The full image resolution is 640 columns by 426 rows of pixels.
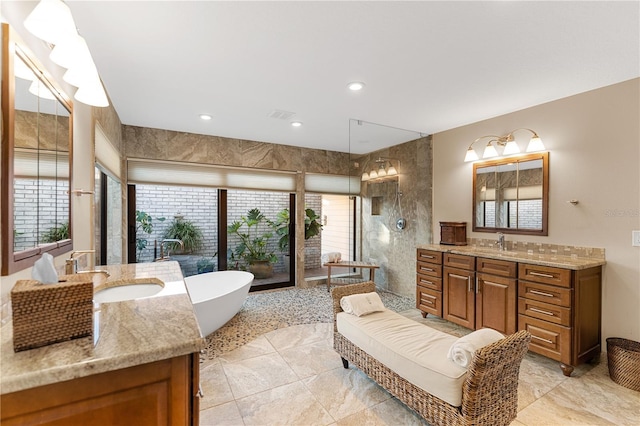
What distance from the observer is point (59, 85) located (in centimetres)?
160

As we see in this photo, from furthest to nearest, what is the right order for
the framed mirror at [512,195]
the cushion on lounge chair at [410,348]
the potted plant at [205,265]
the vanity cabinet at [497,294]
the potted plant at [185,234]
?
the potted plant at [205,265], the potted plant at [185,234], the framed mirror at [512,195], the vanity cabinet at [497,294], the cushion on lounge chair at [410,348]

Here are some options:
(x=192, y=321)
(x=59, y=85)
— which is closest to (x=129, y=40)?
(x=59, y=85)

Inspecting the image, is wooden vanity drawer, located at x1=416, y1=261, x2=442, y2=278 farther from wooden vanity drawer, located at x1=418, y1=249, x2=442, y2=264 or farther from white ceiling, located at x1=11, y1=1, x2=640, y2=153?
white ceiling, located at x1=11, y1=1, x2=640, y2=153

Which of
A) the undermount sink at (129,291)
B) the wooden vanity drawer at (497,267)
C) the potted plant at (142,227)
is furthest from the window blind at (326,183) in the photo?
the undermount sink at (129,291)

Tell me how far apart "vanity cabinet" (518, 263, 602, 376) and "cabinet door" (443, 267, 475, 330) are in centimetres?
49

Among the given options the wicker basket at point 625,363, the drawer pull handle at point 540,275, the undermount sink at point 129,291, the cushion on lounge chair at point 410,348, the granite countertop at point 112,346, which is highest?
the granite countertop at point 112,346

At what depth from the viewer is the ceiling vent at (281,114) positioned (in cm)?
338

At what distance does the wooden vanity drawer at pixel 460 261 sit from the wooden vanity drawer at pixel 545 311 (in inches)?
21.4

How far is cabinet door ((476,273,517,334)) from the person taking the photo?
9.26 feet

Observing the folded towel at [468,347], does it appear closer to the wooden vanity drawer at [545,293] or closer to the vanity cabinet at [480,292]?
the wooden vanity drawer at [545,293]

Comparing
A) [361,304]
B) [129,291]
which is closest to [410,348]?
[361,304]

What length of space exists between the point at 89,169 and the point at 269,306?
276 centimetres

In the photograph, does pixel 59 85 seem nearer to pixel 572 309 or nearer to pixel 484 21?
pixel 484 21

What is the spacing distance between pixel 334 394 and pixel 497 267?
197cm
